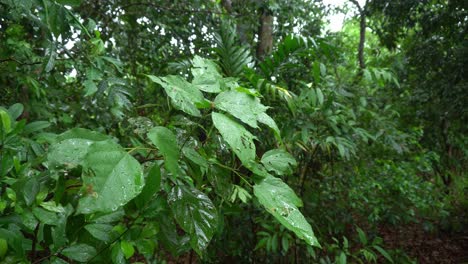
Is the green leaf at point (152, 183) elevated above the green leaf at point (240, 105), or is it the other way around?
the green leaf at point (240, 105)

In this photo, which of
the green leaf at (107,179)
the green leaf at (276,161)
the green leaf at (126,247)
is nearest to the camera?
the green leaf at (107,179)

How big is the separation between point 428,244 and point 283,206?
4.53 metres

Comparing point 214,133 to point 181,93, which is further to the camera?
point 214,133

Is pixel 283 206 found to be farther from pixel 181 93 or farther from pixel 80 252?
pixel 80 252

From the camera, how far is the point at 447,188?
15.8ft

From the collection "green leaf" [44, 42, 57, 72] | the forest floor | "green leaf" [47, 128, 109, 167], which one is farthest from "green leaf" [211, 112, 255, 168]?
the forest floor

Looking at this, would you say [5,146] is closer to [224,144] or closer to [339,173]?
[224,144]

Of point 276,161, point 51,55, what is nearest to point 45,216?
point 276,161

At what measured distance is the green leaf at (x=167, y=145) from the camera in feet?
2.07

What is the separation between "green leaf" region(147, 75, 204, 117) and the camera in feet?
2.31

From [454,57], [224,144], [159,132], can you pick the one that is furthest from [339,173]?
[159,132]

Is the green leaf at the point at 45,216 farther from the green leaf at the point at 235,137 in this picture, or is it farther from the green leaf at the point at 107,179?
the green leaf at the point at 235,137

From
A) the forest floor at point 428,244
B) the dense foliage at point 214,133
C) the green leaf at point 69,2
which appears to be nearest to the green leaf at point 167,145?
the dense foliage at point 214,133

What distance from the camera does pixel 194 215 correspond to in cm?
73
